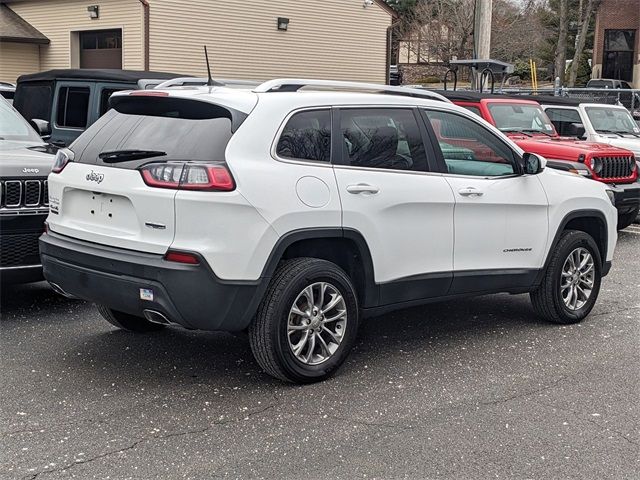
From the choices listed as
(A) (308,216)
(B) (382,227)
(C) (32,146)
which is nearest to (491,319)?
(B) (382,227)

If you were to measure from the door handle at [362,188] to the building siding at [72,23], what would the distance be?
1941 centimetres

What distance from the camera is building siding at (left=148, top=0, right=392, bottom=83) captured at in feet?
79.6

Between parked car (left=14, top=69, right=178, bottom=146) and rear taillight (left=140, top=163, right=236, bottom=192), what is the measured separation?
497cm

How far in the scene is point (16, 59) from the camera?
2609cm

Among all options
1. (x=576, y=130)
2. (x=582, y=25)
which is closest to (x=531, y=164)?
(x=576, y=130)

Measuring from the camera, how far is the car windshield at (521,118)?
39.7 feet

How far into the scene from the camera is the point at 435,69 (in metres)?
44.8

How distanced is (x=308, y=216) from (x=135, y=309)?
1114 mm

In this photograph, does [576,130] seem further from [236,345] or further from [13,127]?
[236,345]

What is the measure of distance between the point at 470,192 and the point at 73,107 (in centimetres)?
586

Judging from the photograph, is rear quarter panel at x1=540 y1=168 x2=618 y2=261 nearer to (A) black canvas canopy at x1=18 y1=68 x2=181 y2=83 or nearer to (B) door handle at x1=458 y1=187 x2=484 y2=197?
(B) door handle at x1=458 y1=187 x2=484 y2=197

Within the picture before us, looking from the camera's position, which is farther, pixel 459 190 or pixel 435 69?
pixel 435 69

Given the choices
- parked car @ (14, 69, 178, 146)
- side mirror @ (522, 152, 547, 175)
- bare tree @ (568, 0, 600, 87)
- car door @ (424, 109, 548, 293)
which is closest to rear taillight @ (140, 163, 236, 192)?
car door @ (424, 109, 548, 293)

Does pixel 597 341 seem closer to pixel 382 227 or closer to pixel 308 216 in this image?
pixel 382 227
